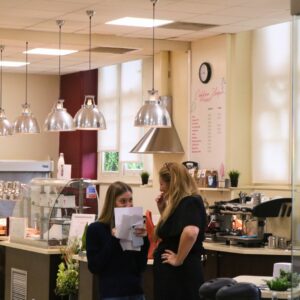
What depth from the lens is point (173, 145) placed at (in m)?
10.7

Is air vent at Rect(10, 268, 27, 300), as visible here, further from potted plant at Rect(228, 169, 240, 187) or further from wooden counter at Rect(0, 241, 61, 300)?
potted plant at Rect(228, 169, 240, 187)

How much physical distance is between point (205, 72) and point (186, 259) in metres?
5.09

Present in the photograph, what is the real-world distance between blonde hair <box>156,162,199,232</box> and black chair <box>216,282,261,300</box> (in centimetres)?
216

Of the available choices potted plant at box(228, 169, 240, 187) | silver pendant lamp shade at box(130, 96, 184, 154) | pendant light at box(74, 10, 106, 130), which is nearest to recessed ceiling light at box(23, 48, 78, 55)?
silver pendant lamp shade at box(130, 96, 184, 154)

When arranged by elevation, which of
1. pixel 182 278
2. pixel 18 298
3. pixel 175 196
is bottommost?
pixel 18 298

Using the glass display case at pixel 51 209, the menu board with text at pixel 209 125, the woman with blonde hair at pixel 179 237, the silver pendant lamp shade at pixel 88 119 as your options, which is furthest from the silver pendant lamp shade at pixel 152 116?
the woman with blonde hair at pixel 179 237

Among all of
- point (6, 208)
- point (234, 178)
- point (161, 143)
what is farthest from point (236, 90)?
point (6, 208)

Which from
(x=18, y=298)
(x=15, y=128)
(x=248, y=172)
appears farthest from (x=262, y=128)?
(x=18, y=298)

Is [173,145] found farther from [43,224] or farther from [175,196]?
[175,196]

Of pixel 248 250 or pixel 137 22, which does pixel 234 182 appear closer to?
pixel 137 22

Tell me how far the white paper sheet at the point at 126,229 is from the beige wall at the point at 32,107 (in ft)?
28.6

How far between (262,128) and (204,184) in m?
0.92

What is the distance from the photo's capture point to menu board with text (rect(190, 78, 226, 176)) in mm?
9961

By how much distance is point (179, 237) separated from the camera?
542 cm
